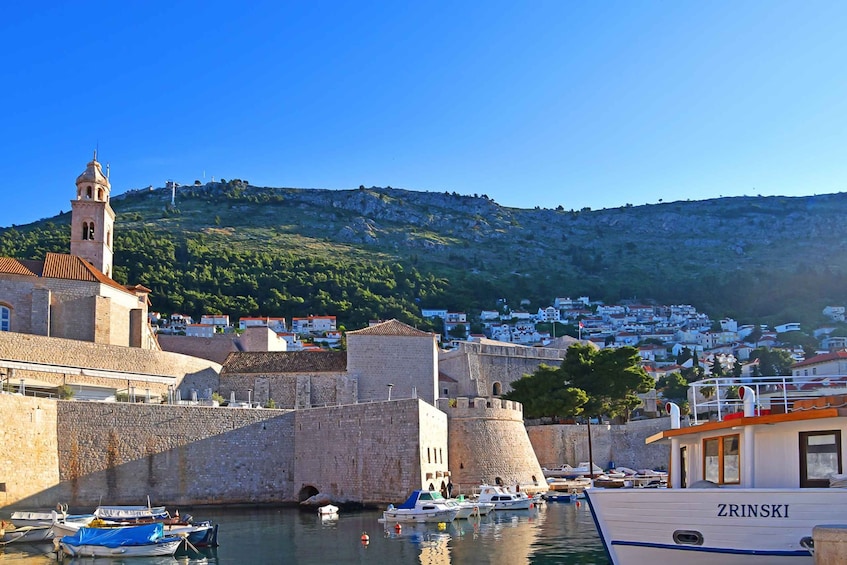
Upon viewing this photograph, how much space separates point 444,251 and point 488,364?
73533mm

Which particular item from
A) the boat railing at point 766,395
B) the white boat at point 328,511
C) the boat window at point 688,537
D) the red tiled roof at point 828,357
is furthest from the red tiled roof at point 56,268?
the red tiled roof at point 828,357

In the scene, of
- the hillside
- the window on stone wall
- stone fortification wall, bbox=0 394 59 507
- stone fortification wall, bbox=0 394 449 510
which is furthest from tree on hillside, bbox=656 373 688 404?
stone fortification wall, bbox=0 394 59 507

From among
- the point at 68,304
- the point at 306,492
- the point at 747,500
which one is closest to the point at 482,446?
the point at 306,492

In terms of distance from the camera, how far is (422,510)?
2523cm

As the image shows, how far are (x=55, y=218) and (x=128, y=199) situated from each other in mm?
21735

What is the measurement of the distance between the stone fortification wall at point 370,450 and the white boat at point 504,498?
185 centimetres

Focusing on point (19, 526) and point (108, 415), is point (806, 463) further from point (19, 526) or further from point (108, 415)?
point (108, 415)

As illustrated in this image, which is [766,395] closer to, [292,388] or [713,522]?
[713,522]

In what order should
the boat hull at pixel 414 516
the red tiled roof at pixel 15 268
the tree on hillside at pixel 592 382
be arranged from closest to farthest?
1. the boat hull at pixel 414 516
2. the red tiled roof at pixel 15 268
3. the tree on hillside at pixel 592 382

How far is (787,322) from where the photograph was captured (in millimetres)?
103938

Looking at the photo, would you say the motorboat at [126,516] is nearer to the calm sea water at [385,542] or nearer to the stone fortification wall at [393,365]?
the calm sea water at [385,542]

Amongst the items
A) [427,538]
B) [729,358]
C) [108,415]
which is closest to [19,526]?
[108,415]

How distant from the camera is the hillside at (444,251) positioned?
86438 millimetres

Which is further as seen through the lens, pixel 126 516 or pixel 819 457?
pixel 126 516
